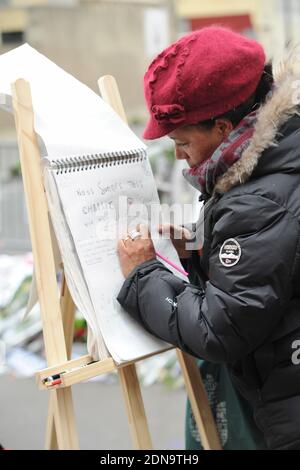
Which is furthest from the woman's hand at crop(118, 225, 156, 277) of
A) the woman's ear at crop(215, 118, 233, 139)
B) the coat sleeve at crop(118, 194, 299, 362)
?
the woman's ear at crop(215, 118, 233, 139)

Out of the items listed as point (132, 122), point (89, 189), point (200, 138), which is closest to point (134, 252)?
point (89, 189)

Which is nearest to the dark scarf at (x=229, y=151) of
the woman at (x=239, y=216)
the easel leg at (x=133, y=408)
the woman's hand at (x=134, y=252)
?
the woman at (x=239, y=216)

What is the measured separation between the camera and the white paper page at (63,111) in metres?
2.22

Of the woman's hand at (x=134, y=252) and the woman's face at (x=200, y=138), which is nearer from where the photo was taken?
the woman's face at (x=200, y=138)

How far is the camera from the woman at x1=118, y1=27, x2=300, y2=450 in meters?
1.96

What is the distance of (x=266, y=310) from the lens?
6.45ft

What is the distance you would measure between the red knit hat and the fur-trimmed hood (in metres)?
0.08

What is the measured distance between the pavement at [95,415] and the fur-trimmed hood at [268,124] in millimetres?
2219

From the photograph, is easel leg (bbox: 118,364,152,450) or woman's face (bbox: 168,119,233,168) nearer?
woman's face (bbox: 168,119,233,168)

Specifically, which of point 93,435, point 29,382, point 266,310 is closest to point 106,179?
point 266,310

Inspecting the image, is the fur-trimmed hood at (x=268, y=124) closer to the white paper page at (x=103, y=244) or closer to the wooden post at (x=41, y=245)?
the white paper page at (x=103, y=244)

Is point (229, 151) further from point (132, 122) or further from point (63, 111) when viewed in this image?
point (132, 122)

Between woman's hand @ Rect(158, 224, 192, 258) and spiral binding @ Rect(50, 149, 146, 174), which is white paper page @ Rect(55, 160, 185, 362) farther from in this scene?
woman's hand @ Rect(158, 224, 192, 258)

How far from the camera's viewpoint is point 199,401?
2.55 metres
